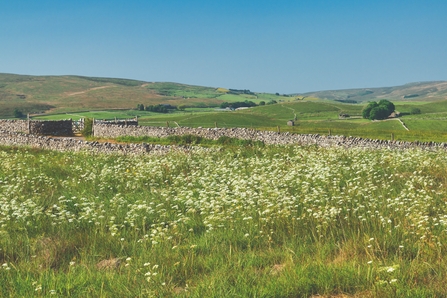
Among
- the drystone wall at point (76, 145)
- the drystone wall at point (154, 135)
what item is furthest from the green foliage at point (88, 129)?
the drystone wall at point (76, 145)

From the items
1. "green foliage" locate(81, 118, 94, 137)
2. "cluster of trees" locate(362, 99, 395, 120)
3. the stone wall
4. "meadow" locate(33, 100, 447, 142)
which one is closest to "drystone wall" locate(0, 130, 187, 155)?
the stone wall

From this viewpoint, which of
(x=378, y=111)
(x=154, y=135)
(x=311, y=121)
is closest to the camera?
(x=154, y=135)

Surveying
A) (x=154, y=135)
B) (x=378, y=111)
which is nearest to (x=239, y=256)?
(x=154, y=135)

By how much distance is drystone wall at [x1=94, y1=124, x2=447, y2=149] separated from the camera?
29.6 m

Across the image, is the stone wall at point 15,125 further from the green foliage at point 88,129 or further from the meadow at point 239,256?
the meadow at point 239,256

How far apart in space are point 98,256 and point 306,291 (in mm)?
3509

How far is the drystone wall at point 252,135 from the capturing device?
2965 cm

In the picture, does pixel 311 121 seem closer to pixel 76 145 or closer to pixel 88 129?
pixel 88 129

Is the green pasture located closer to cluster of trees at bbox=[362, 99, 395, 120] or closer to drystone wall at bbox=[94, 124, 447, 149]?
cluster of trees at bbox=[362, 99, 395, 120]

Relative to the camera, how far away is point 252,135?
39.1m

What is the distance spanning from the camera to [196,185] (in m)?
12.2

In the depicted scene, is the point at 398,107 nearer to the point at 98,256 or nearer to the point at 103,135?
the point at 103,135

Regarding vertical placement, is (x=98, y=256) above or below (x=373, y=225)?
below

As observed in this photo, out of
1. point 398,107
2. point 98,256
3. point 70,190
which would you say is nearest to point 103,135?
point 70,190
